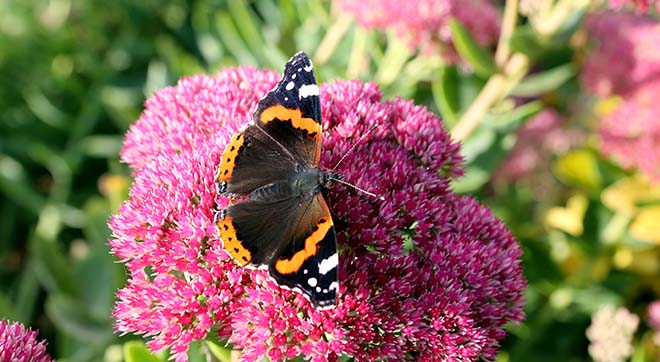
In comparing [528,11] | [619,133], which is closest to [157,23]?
[528,11]

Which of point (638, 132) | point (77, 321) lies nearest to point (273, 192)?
point (77, 321)

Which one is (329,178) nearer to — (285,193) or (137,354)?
(285,193)

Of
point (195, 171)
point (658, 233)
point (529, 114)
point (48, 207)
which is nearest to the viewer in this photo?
point (195, 171)

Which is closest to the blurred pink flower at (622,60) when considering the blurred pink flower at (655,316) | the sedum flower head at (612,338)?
the blurred pink flower at (655,316)

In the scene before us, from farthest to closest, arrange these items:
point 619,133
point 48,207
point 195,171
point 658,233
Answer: point 48,207, point 619,133, point 658,233, point 195,171

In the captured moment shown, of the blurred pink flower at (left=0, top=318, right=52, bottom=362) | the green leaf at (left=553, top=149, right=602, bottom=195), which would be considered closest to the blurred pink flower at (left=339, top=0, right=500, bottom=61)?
the green leaf at (left=553, top=149, right=602, bottom=195)

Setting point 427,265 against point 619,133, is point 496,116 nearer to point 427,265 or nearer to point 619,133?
point 619,133
